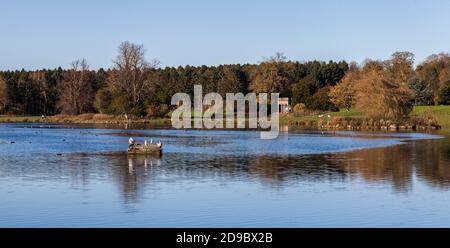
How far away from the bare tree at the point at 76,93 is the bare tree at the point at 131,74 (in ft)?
26.3

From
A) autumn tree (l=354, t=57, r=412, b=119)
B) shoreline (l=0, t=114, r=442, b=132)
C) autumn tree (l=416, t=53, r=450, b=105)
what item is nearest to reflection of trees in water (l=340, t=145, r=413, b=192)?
shoreline (l=0, t=114, r=442, b=132)

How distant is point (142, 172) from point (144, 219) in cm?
839

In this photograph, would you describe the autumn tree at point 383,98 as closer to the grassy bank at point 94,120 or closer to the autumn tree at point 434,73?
the autumn tree at point 434,73

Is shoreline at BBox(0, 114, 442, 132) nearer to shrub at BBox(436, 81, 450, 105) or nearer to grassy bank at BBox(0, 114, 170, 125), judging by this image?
grassy bank at BBox(0, 114, 170, 125)

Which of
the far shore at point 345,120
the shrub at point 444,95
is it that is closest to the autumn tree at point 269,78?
the far shore at point 345,120

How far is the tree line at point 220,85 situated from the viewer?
67.4 meters

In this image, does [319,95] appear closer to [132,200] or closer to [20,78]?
[20,78]

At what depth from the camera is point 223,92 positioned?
86125mm

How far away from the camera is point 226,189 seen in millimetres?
17641

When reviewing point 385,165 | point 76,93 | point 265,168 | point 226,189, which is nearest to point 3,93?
point 76,93

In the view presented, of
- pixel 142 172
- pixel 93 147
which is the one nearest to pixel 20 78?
pixel 93 147

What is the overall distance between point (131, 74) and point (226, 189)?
193 ft

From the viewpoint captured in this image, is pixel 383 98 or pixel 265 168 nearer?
pixel 265 168

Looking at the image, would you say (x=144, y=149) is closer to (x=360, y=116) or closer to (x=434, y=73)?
(x=360, y=116)
